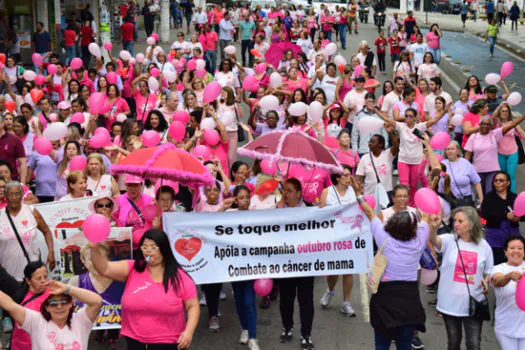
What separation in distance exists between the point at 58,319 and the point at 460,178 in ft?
17.8

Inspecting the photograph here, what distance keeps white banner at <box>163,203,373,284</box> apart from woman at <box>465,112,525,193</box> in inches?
146

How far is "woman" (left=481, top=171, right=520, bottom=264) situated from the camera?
803 cm

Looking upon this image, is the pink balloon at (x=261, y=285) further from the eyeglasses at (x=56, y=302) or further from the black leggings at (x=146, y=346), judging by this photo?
the eyeglasses at (x=56, y=302)

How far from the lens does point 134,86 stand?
15453 millimetres

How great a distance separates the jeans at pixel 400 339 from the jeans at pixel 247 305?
4.46 feet

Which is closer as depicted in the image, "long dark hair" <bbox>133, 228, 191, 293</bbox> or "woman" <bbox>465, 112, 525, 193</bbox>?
"long dark hair" <bbox>133, 228, 191, 293</bbox>

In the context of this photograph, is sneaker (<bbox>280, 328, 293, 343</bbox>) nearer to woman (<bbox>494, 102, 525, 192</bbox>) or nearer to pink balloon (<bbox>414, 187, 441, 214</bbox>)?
pink balloon (<bbox>414, 187, 441, 214</bbox>)

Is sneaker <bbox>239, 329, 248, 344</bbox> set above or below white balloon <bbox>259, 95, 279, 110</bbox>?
below

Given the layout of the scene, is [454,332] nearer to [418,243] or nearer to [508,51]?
[418,243]

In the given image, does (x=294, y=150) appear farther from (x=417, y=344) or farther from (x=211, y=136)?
(x=211, y=136)

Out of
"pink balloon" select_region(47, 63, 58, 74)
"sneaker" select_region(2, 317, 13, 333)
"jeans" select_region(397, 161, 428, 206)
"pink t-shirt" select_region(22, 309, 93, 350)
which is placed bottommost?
"sneaker" select_region(2, 317, 13, 333)

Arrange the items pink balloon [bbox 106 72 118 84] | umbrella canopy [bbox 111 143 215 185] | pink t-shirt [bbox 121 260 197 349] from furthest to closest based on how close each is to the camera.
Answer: pink balloon [bbox 106 72 118 84] < umbrella canopy [bbox 111 143 215 185] < pink t-shirt [bbox 121 260 197 349]

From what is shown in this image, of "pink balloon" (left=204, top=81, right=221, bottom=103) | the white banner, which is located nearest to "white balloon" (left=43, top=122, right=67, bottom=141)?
"pink balloon" (left=204, top=81, right=221, bottom=103)

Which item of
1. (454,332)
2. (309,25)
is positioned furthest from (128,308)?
(309,25)
